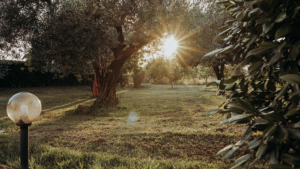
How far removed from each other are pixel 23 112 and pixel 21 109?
0.05 meters

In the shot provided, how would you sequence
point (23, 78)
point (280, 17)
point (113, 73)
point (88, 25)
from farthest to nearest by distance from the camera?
point (23, 78), point (113, 73), point (88, 25), point (280, 17)

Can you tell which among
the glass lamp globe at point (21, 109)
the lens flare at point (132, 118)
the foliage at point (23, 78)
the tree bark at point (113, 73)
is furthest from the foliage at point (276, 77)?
the foliage at point (23, 78)

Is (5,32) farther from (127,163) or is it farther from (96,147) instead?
(127,163)

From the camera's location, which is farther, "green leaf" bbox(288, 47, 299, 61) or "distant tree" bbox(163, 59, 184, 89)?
"distant tree" bbox(163, 59, 184, 89)

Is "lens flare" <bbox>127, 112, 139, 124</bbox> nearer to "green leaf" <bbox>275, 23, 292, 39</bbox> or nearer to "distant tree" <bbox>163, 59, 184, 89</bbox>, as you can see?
"green leaf" <bbox>275, 23, 292, 39</bbox>

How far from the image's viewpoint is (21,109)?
233 cm

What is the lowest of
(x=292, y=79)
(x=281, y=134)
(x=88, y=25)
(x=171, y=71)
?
(x=281, y=134)

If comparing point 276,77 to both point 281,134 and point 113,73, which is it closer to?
point 281,134

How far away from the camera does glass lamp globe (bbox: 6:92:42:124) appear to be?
2.32 m

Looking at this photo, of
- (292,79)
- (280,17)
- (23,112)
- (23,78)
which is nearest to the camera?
(292,79)

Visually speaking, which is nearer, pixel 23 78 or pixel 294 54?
pixel 294 54

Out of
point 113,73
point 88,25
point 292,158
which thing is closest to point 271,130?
point 292,158

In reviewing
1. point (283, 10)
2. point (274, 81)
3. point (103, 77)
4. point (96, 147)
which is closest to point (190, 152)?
point (96, 147)

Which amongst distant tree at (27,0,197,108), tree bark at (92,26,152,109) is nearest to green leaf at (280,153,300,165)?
distant tree at (27,0,197,108)
